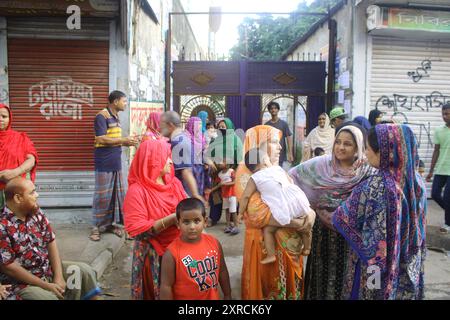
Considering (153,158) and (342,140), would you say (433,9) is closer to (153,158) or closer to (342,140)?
(342,140)

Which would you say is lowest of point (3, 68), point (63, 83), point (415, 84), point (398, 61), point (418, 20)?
point (63, 83)

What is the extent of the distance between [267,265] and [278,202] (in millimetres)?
507

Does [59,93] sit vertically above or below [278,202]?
above

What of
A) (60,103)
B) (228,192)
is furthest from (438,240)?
(60,103)

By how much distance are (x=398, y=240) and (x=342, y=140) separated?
2.59 ft

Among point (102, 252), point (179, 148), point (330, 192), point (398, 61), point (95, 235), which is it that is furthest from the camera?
point (398, 61)

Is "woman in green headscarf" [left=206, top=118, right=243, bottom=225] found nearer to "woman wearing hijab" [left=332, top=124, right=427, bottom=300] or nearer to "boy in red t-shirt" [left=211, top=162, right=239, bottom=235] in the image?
"boy in red t-shirt" [left=211, top=162, right=239, bottom=235]

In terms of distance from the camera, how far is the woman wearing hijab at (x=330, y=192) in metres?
2.79

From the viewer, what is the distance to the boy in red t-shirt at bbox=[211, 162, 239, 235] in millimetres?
5953

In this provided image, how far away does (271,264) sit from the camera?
2922 millimetres

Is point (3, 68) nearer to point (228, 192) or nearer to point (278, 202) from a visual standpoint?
point (228, 192)

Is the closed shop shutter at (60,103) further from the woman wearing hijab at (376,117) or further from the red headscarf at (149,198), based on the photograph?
the woman wearing hijab at (376,117)

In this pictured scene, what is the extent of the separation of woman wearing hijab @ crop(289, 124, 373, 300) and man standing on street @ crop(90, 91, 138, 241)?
2623 millimetres

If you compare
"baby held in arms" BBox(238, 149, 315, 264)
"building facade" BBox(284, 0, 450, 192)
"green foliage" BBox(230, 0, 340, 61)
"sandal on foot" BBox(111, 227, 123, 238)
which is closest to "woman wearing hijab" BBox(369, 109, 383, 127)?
"building facade" BBox(284, 0, 450, 192)
